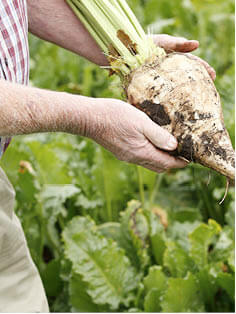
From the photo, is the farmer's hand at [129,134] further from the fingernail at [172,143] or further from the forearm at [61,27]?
the forearm at [61,27]

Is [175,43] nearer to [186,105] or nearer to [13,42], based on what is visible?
[186,105]

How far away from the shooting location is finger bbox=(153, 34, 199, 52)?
177 centimetres

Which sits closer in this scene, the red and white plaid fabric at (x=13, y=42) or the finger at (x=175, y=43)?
the red and white plaid fabric at (x=13, y=42)

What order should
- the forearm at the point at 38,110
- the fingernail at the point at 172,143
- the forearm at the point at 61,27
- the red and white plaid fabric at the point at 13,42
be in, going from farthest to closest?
1. the forearm at the point at 61,27
2. the fingernail at the point at 172,143
3. the red and white plaid fabric at the point at 13,42
4. the forearm at the point at 38,110

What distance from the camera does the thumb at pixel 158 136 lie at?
1498 millimetres

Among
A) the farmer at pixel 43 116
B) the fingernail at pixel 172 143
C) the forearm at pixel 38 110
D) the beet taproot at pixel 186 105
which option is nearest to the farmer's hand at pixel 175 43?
the farmer at pixel 43 116

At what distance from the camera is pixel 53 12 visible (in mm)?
1754

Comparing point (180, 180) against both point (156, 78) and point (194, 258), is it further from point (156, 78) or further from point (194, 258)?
point (156, 78)

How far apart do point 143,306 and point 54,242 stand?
628 mm

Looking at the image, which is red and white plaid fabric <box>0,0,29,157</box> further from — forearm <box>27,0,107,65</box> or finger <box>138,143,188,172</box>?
finger <box>138,143,188,172</box>

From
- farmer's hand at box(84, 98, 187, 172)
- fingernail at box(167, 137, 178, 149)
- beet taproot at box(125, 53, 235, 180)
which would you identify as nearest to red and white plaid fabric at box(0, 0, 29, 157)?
farmer's hand at box(84, 98, 187, 172)

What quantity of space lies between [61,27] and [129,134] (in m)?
0.53

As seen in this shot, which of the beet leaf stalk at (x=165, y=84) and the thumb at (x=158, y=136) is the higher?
the beet leaf stalk at (x=165, y=84)

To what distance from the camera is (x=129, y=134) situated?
1483 mm
